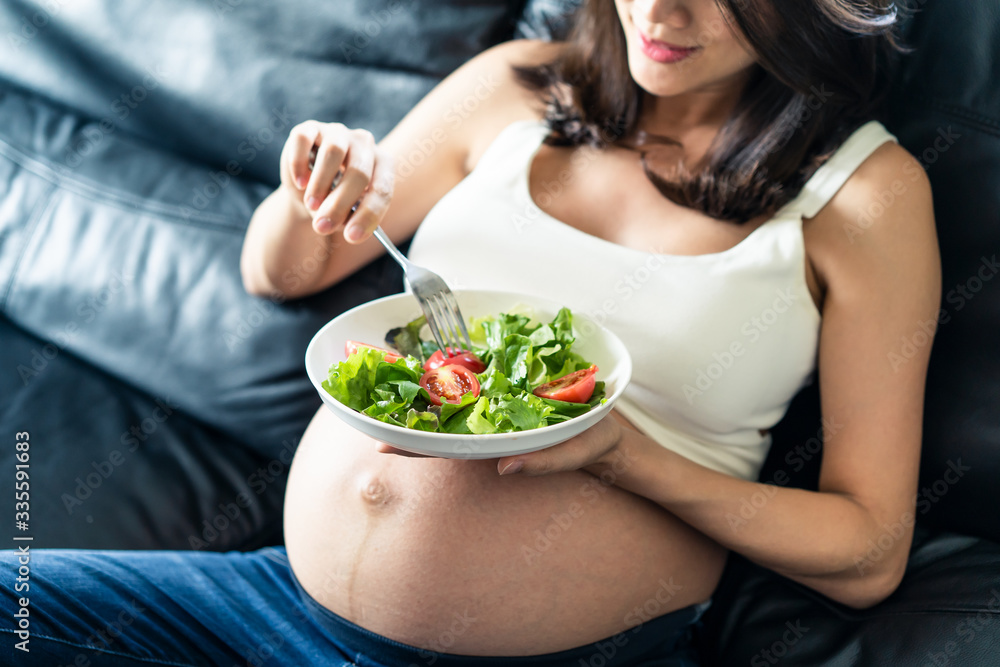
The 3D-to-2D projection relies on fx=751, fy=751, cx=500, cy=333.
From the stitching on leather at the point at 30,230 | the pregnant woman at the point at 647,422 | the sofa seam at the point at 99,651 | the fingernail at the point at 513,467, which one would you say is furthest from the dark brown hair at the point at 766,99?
the stitching on leather at the point at 30,230

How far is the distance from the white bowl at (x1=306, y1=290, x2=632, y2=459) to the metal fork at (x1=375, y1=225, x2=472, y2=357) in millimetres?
71

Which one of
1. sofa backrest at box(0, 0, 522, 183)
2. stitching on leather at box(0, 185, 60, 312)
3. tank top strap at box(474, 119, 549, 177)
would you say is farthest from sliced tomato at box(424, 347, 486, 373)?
stitching on leather at box(0, 185, 60, 312)

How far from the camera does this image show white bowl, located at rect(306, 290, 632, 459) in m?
0.72

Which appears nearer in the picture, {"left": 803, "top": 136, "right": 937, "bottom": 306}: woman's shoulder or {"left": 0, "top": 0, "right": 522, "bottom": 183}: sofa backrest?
{"left": 803, "top": 136, "right": 937, "bottom": 306}: woman's shoulder

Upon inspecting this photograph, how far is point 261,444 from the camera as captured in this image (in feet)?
4.76

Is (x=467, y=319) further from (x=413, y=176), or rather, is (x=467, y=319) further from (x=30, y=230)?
(x=30, y=230)

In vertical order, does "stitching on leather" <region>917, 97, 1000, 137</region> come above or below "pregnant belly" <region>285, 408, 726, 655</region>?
above

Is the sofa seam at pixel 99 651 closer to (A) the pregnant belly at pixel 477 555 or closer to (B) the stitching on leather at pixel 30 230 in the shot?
(A) the pregnant belly at pixel 477 555

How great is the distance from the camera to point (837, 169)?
1.09 metres

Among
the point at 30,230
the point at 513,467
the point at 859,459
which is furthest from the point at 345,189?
the point at 30,230

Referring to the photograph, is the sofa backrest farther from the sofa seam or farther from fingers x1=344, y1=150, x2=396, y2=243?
the sofa seam

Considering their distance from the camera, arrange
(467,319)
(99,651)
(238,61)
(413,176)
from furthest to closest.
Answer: (238,61) → (413,176) → (467,319) → (99,651)

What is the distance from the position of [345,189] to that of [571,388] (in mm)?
390

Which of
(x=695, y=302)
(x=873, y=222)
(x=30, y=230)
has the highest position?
(x=873, y=222)
